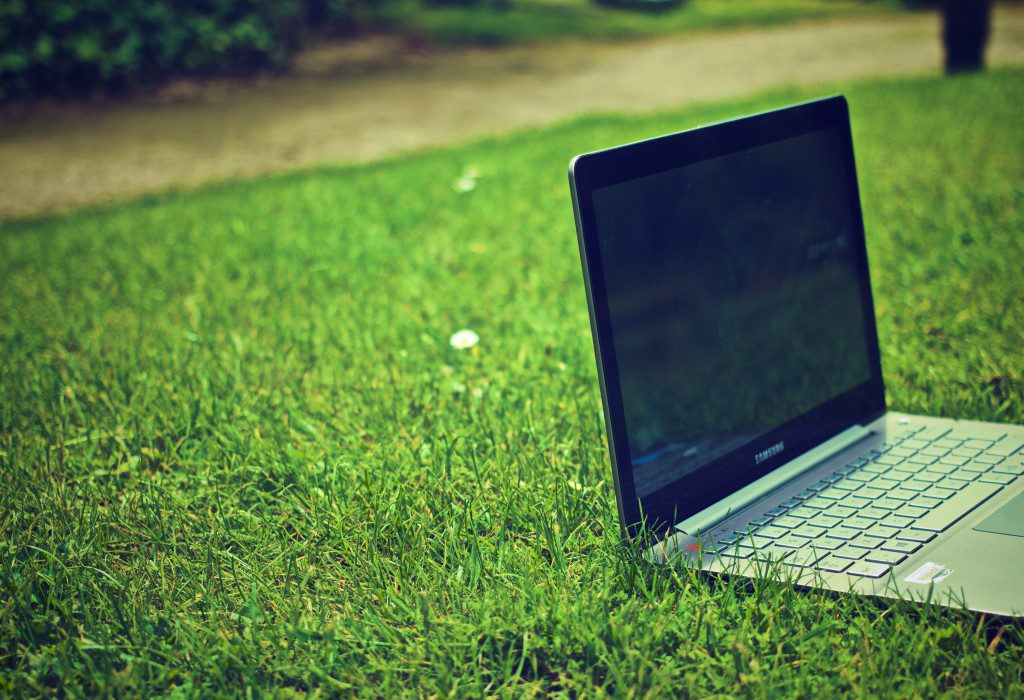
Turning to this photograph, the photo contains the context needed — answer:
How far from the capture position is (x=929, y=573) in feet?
4.26

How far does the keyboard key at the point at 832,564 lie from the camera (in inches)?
53.1

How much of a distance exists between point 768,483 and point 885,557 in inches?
10.5

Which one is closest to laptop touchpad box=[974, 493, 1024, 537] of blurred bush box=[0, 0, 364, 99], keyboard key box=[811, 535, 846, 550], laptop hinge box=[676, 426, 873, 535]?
keyboard key box=[811, 535, 846, 550]

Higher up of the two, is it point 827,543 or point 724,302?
point 724,302

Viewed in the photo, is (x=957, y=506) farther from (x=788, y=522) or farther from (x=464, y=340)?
(x=464, y=340)

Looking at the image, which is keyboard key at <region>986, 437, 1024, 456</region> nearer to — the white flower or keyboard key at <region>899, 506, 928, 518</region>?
keyboard key at <region>899, 506, 928, 518</region>

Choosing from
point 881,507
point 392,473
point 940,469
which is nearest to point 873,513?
point 881,507

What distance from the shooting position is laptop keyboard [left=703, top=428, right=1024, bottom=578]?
1379 millimetres

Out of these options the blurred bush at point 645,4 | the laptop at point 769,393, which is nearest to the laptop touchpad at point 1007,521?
the laptop at point 769,393

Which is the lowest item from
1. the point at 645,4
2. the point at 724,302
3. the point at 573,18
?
the point at 724,302

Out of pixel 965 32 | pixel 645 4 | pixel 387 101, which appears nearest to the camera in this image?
pixel 965 32

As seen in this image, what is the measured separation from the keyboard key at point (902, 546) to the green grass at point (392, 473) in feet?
0.34

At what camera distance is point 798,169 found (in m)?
1.66

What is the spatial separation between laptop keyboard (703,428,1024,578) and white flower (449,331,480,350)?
1386mm
